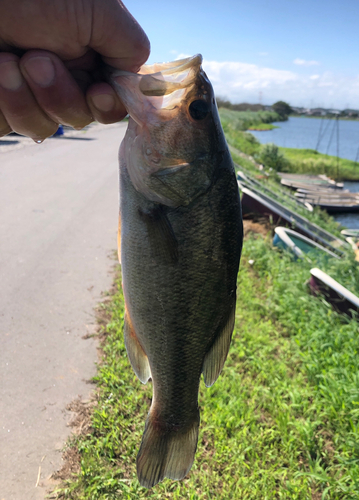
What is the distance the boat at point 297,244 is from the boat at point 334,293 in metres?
1.45

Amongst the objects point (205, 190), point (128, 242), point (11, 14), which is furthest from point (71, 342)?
point (11, 14)

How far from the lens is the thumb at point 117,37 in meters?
1.39

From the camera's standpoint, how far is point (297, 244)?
734 centimetres

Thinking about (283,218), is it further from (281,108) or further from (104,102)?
(281,108)

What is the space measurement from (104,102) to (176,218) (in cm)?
60

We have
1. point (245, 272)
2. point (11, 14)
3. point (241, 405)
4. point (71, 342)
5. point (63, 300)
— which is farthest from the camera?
point (245, 272)

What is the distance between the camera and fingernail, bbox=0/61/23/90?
1401mm

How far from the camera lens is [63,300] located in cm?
494

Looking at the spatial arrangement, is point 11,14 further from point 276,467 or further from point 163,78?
point 276,467

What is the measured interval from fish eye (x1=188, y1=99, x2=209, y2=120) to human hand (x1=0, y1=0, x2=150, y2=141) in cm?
30

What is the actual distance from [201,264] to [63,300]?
3.83 metres

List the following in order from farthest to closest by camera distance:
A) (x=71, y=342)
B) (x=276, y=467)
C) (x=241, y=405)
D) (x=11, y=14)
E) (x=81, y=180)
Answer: (x=81, y=180) → (x=71, y=342) → (x=241, y=405) → (x=276, y=467) → (x=11, y=14)

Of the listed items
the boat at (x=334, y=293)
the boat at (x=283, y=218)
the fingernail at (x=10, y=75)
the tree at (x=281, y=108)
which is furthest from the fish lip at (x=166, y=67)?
the tree at (x=281, y=108)

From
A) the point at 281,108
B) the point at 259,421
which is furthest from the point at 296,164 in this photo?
the point at 281,108
